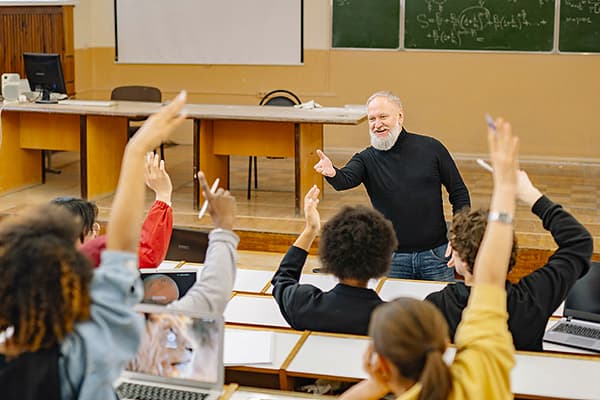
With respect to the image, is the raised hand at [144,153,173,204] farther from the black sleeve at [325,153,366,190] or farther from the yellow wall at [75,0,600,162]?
the yellow wall at [75,0,600,162]

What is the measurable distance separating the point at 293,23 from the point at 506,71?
215 cm

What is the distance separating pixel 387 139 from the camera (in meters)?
4.38

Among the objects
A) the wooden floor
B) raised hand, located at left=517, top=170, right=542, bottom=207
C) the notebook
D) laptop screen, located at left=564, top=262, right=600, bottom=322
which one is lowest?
the wooden floor

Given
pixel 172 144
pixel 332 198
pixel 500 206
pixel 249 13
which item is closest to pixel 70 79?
pixel 172 144

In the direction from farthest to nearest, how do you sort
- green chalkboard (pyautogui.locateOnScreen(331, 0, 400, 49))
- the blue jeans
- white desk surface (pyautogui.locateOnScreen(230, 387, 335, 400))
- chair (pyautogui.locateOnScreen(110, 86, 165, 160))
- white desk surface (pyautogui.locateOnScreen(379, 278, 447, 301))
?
1. green chalkboard (pyautogui.locateOnScreen(331, 0, 400, 49))
2. chair (pyautogui.locateOnScreen(110, 86, 165, 160))
3. the blue jeans
4. white desk surface (pyautogui.locateOnScreen(379, 278, 447, 301))
5. white desk surface (pyautogui.locateOnScreen(230, 387, 335, 400))

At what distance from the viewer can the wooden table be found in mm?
6727

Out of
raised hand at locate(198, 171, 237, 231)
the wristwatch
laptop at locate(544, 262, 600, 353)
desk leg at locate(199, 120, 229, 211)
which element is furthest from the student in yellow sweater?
desk leg at locate(199, 120, 229, 211)

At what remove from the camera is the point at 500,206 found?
188 cm

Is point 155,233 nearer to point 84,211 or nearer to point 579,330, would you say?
point 84,211

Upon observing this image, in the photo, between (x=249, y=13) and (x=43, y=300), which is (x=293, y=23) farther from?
(x=43, y=300)

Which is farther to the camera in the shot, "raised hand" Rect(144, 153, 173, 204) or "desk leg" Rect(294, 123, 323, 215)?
"desk leg" Rect(294, 123, 323, 215)

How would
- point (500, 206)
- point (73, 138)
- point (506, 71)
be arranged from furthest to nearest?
1. point (506, 71)
2. point (73, 138)
3. point (500, 206)

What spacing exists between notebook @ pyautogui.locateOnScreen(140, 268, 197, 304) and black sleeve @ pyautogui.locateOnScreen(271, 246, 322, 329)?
1.53 feet

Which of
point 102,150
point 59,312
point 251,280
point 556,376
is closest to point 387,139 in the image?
point 251,280
